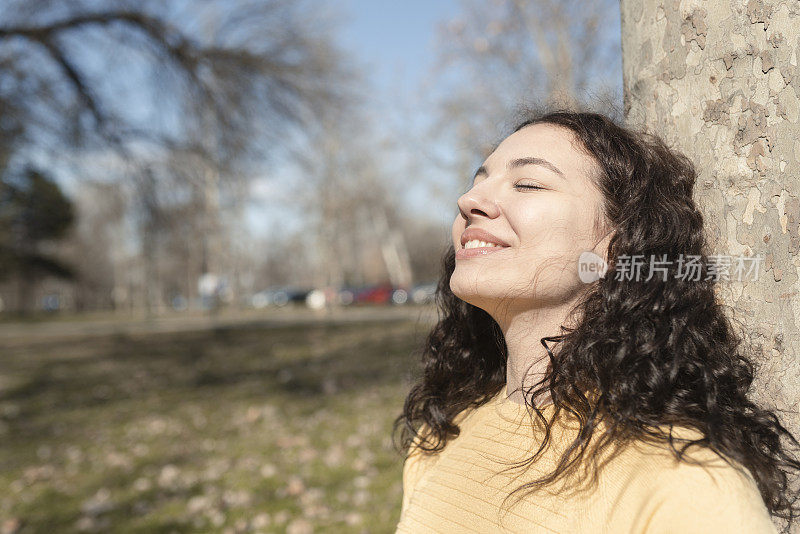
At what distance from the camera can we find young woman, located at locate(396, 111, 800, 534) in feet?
3.55

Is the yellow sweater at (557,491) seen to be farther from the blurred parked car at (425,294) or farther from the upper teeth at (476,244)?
the blurred parked car at (425,294)

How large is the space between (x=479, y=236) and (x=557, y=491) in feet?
1.87

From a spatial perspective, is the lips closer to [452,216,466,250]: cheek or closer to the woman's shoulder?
[452,216,466,250]: cheek

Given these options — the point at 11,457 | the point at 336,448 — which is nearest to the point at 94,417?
the point at 11,457

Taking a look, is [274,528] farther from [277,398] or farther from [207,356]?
[207,356]

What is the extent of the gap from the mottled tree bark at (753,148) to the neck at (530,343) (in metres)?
0.38

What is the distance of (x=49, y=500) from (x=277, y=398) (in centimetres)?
353

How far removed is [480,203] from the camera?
1.42 metres

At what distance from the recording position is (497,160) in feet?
4.82

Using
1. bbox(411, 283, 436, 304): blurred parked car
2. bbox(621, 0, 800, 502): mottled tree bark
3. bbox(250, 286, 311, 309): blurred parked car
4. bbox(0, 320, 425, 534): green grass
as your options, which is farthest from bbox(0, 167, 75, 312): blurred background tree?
bbox(621, 0, 800, 502): mottled tree bark

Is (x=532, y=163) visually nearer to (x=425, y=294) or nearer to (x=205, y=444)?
(x=205, y=444)

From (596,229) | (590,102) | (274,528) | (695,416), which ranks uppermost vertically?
(590,102)

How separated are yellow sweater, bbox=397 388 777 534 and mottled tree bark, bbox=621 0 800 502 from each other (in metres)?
0.39

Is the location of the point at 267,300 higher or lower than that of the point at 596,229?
lower
